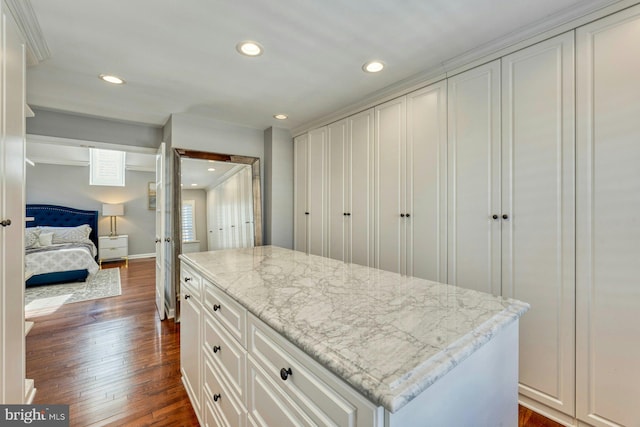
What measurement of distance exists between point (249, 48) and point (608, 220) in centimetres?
240

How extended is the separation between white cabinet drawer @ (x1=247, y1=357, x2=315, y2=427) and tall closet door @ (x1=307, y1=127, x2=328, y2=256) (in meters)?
2.22

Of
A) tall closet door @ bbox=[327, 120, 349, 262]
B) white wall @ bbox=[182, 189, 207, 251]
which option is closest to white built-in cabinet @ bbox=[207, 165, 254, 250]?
white wall @ bbox=[182, 189, 207, 251]

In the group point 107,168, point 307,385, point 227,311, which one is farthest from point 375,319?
point 107,168

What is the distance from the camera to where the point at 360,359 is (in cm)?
66

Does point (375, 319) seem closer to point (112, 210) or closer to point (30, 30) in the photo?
point (30, 30)

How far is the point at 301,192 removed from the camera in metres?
3.64

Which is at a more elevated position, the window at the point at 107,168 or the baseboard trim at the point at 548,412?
the window at the point at 107,168

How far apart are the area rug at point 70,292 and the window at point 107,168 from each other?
8.39 feet

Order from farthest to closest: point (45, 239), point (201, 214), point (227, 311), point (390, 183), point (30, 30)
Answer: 1. point (45, 239)
2. point (201, 214)
3. point (390, 183)
4. point (30, 30)
5. point (227, 311)

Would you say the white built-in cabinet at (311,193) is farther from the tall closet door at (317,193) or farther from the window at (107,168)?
the window at (107,168)

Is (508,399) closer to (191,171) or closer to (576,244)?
(576,244)

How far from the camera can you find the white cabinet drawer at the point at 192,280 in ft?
5.51

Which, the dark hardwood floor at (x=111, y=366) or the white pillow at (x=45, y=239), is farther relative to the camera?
the white pillow at (x=45, y=239)

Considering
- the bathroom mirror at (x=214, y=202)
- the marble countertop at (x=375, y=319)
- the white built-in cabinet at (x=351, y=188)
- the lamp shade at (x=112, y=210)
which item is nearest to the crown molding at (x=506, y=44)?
the white built-in cabinet at (x=351, y=188)
